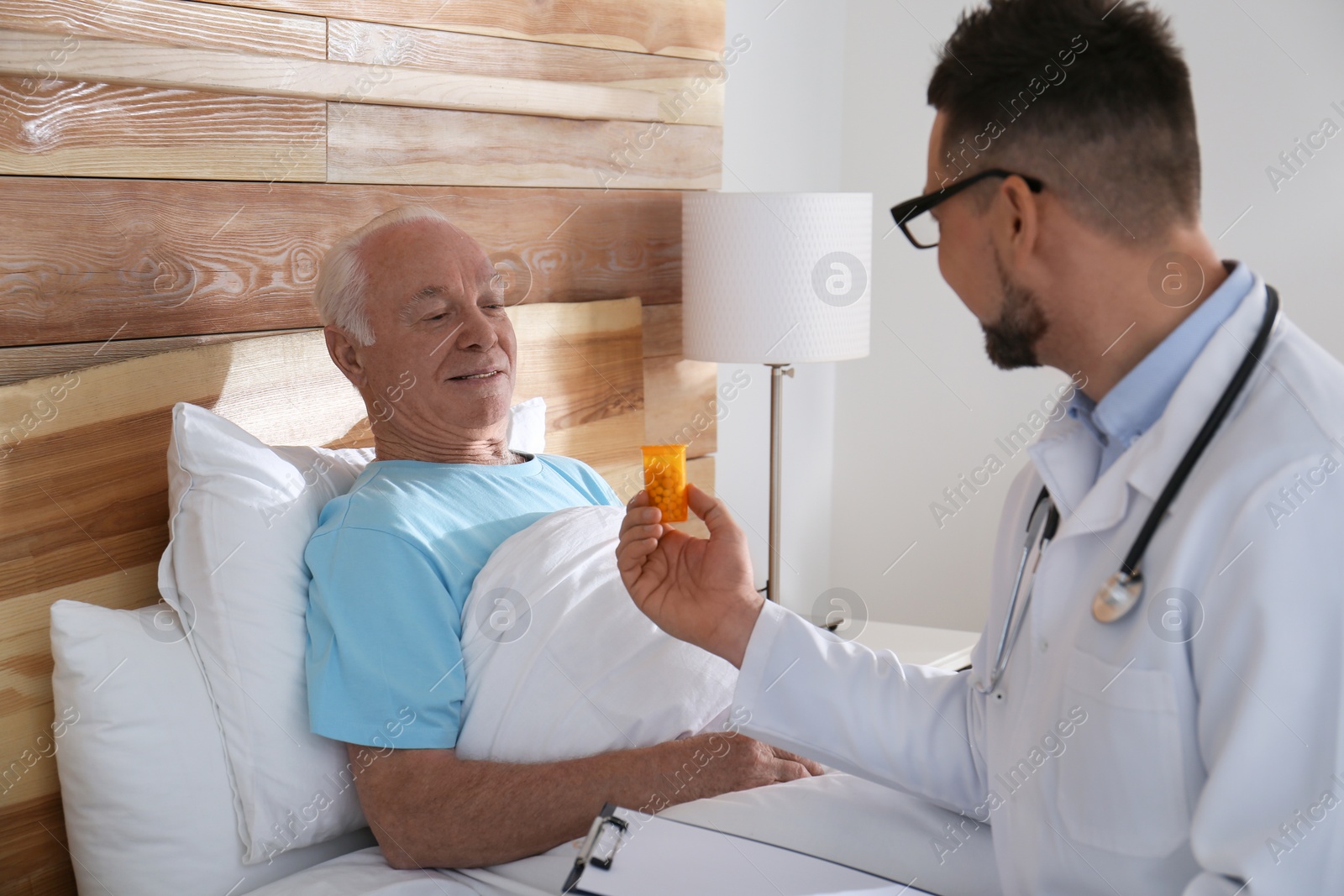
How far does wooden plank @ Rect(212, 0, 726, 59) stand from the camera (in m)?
1.79

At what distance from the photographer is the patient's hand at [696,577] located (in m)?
1.29

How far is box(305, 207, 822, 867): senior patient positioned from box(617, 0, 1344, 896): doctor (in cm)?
30

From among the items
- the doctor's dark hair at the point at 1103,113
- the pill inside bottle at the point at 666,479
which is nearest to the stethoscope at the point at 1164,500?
the doctor's dark hair at the point at 1103,113

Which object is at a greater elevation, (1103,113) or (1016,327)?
(1103,113)

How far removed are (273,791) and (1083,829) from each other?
3.16 feet

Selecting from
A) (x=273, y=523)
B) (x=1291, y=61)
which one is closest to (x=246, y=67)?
(x=273, y=523)

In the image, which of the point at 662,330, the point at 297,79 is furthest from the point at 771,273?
the point at 297,79

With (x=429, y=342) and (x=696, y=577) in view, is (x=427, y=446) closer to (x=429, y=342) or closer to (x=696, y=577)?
(x=429, y=342)

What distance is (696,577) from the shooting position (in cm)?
132

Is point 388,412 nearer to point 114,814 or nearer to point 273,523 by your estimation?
point 273,523

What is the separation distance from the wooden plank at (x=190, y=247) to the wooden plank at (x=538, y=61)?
0.22 metres

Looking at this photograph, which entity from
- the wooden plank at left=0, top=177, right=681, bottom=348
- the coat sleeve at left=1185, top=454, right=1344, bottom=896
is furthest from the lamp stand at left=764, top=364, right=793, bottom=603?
the coat sleeve at left=1185, top=454, right=1344, bottom=896

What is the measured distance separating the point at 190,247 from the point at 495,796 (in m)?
0.91

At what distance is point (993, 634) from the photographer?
3.96 feet
